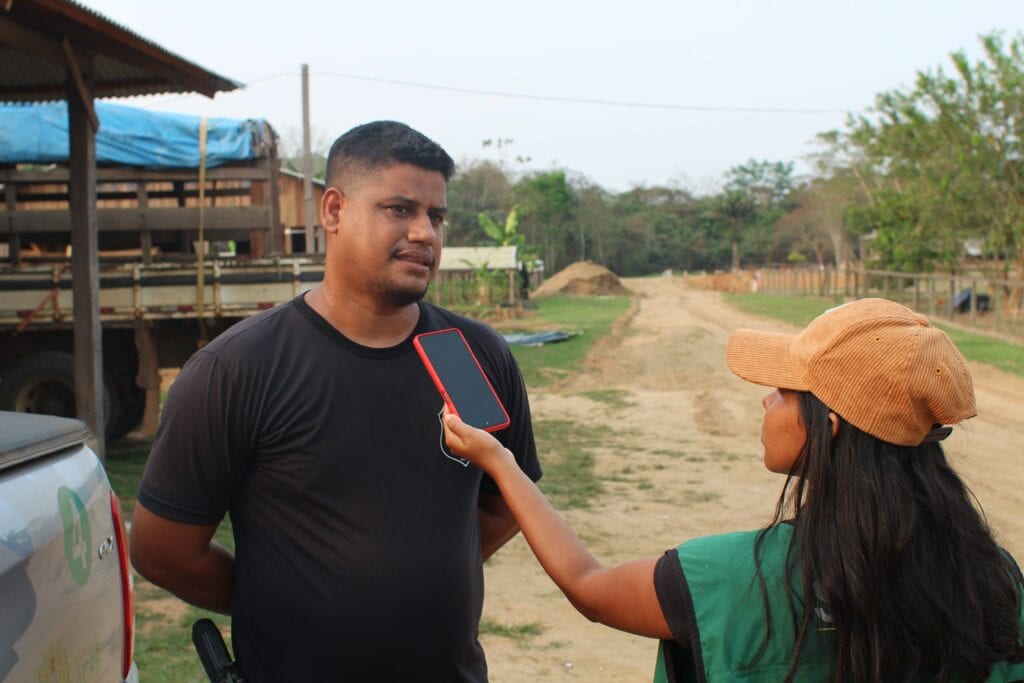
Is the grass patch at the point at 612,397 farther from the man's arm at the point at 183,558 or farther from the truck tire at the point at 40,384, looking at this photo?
the man's arm at the point at 183,558

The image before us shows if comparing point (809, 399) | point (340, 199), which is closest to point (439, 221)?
point (340, 199)

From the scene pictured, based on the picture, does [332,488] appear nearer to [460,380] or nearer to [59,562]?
[460,380]

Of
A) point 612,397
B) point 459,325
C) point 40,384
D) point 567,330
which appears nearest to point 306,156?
point 567,330

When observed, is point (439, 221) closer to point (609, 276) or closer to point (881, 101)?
point (881, 101)

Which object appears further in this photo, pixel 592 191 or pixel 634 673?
pixel 592 191

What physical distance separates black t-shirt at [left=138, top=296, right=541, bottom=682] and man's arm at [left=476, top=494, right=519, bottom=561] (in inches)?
15.4

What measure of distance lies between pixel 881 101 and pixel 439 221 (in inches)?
1306

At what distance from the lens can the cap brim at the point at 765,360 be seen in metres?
1.77

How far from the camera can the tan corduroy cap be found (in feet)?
5.41

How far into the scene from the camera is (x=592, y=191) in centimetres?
6838

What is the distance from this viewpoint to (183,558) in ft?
7.63

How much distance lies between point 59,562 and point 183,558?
1.20ft

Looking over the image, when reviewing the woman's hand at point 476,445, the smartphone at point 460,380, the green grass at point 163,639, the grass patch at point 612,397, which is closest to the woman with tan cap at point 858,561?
the woman's hand at point 476,445

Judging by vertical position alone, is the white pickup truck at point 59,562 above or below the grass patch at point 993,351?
above
